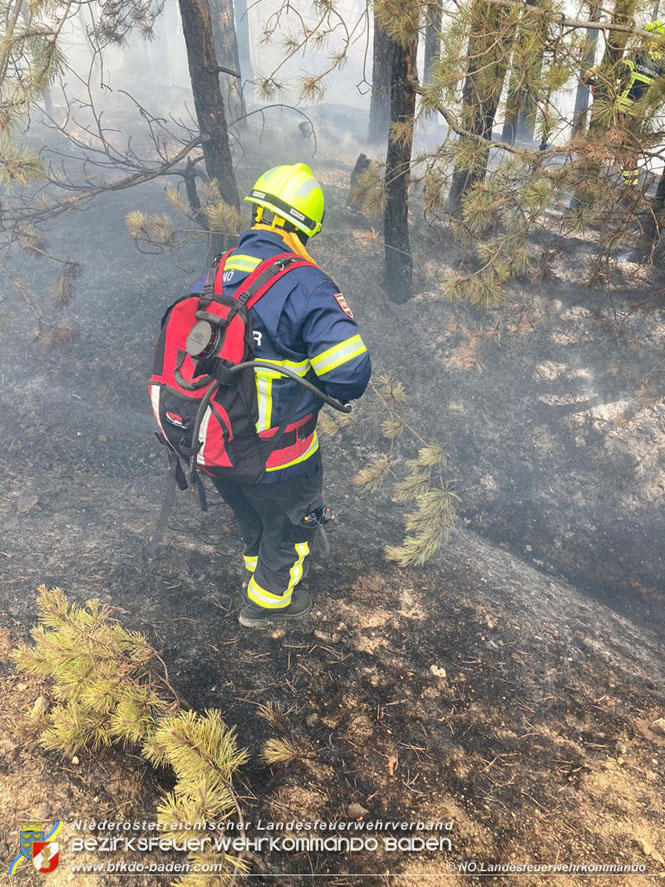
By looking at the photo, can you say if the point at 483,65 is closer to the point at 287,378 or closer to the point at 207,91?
the point at 287,378

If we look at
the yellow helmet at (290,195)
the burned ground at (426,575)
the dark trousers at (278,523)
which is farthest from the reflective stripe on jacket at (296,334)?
the burned ground at (426,575)

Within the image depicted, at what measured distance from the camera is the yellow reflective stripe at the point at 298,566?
9.73ft

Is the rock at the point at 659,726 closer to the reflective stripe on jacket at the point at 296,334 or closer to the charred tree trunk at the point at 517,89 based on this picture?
the reflective stripe on jacket at the point at 296,334

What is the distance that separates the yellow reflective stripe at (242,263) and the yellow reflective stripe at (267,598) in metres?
1.71

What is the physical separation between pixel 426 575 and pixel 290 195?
249cm

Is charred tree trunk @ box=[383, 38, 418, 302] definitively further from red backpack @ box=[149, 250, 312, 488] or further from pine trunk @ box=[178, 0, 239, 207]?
red backpack @ box=[149, 250, 312, 488]

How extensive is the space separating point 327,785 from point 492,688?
1006 mm

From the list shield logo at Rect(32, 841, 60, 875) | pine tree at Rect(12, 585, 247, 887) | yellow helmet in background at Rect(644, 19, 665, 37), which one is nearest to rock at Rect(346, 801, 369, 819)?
pine tree at Rect(12, 585, 247, 887)

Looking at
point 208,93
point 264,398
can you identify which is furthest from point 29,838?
point 208,93

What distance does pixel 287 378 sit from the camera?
8.13ft

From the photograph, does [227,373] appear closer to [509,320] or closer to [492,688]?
[492,688]

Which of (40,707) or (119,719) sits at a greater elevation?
(119,719)

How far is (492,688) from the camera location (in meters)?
2.54

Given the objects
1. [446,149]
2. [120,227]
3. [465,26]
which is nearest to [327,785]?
[446,149]
